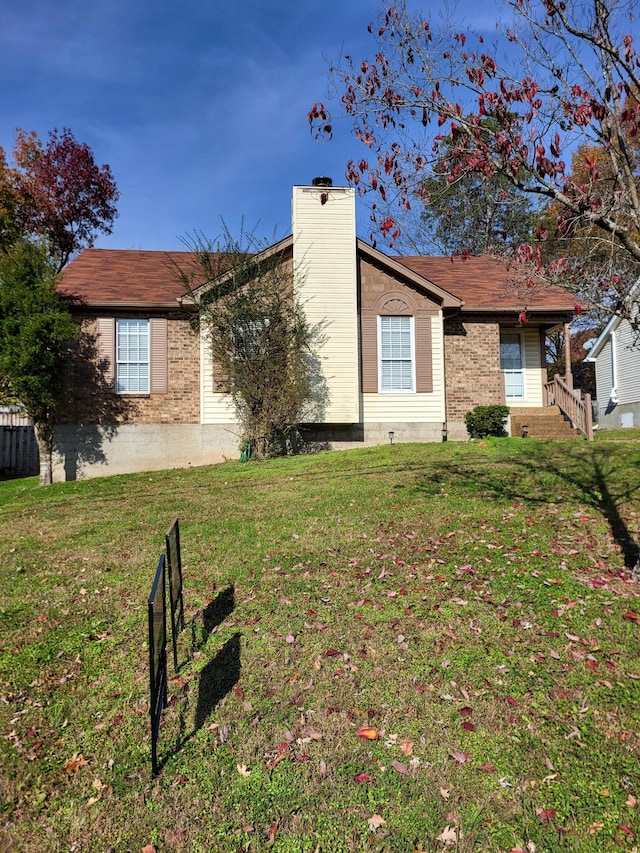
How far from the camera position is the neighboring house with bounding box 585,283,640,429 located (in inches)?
947

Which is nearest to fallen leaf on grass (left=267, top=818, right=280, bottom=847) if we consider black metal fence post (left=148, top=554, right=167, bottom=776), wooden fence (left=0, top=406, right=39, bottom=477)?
black metal fence post (left=148, top=554, right=167, bottom=776)

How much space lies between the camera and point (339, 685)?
3938 millimetres

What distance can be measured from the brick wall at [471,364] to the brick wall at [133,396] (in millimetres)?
6720

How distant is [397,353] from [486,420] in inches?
113

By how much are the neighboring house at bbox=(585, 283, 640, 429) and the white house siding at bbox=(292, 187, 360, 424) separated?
13637 mm

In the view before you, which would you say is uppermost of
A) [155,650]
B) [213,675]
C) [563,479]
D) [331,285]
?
[331,285]

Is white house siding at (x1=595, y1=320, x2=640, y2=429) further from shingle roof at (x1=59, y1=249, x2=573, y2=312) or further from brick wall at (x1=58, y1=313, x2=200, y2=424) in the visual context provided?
brick wall at (x1=58, y1=313, x2=200, y2=424)

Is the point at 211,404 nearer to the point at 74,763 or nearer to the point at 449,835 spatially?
the point at 74,763

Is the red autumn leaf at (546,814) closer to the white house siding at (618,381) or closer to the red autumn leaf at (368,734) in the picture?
the red autumn leaf at (368,734)

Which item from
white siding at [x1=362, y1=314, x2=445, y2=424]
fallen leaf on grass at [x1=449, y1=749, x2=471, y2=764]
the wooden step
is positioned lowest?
fallen leaf on grass at [x1=449, y1=749, x2=471, y2=764]

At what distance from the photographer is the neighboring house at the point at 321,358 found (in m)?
14.3

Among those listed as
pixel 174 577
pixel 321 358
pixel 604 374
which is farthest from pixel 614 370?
pixel 174 577

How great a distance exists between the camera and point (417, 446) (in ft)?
44.0

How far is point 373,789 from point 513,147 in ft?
14.9
